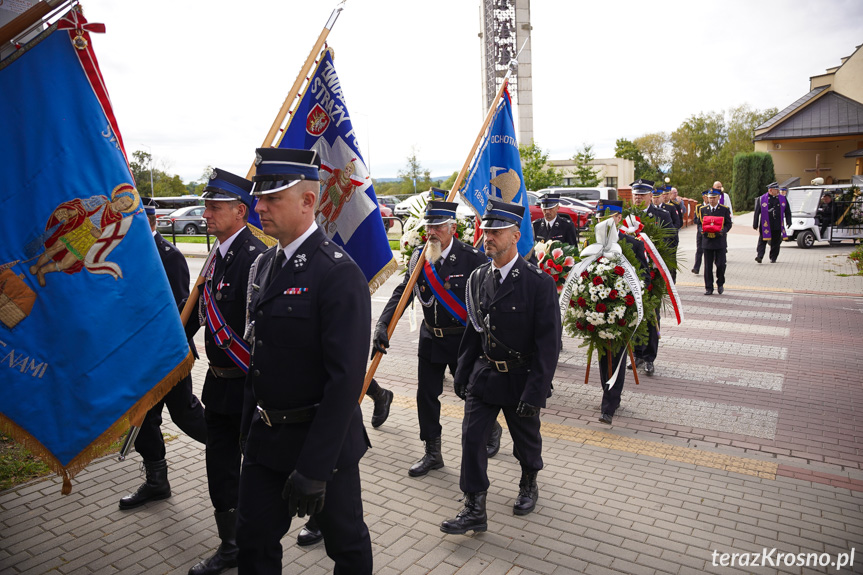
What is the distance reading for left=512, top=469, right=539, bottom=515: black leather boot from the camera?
4.74 metres

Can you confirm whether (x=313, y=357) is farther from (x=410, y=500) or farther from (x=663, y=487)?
(x=663, y=487)

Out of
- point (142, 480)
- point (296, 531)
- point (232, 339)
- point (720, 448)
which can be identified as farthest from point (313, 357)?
point (720, 448)

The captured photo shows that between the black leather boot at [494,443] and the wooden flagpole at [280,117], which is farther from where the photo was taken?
the black leather boot at [494,443]

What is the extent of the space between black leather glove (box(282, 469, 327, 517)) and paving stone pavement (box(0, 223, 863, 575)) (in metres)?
1.36

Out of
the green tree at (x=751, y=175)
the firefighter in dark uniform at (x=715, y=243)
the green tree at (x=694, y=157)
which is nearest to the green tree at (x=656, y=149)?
the green tree at (x=694, y=157)

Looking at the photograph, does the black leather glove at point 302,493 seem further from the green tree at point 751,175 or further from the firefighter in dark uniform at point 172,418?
the green tree at point 751,175

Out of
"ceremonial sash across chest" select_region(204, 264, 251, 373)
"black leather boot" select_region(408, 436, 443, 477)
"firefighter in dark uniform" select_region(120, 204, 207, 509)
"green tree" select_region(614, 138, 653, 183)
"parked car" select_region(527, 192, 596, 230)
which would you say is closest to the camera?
"ceremonial sash across chest" select_region(204, 264, 251, 373)

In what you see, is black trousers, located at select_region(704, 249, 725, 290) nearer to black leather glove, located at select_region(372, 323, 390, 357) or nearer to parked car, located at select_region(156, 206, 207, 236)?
black leather glove, located at select_region(372, 323, 390, 357)

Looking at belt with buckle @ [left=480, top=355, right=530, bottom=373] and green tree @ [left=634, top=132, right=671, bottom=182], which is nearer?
belt with buckle @ [left=480, top=355, right=530, bottom=373]

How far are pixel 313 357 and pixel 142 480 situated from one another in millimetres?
3290

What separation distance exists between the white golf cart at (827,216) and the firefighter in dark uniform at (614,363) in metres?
19.0

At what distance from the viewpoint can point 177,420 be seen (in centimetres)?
493

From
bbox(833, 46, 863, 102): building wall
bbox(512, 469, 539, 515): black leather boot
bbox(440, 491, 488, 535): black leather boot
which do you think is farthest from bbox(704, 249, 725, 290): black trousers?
bbox(833, 46, 863, 102): building wall

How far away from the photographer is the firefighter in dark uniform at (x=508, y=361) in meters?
4.48
